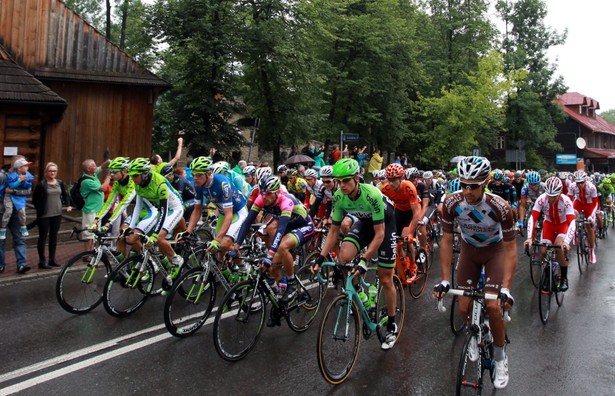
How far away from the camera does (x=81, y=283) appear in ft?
23.7

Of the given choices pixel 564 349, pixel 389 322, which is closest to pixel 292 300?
pixel 389 322

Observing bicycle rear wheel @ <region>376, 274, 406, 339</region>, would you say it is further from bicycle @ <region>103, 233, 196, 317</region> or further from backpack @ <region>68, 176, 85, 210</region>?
backpack @ <region>68, 176, 85, 210</region>

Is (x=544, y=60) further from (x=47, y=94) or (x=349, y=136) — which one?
(x=47, y=94)

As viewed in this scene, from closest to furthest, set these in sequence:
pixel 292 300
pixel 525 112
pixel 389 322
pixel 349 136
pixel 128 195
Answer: pixel 389 322 → pixel 292 300 → pixel 128 195 → pixel 349 136 → pixel 525 112

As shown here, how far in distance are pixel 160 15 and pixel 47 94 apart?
5.55m

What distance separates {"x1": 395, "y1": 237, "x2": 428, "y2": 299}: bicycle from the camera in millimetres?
8094

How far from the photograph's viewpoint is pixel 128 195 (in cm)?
828

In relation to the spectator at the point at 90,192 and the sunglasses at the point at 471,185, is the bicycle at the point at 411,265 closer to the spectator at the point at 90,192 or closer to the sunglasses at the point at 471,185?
the sunglasses at the point at 471,185

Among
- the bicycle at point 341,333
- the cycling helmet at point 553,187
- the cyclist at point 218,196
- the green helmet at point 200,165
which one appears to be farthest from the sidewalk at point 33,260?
the cycling helmet at point 553,187

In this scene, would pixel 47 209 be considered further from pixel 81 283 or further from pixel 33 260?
pixel 81 283

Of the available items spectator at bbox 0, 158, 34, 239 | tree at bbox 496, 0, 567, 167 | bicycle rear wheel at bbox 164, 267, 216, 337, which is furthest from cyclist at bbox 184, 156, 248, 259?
tree at bbox 496, 0, 567, 167

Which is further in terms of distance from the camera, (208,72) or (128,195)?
(208,72)

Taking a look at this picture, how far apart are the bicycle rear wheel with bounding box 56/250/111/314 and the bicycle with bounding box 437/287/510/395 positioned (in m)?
4.85

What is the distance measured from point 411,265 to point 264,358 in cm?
344
